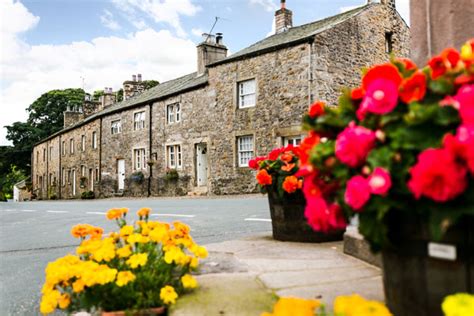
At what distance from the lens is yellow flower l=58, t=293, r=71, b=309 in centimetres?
219

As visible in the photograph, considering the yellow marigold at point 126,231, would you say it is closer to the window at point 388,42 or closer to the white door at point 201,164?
the white door at point 201,164

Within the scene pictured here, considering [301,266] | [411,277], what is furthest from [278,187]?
[411,277]

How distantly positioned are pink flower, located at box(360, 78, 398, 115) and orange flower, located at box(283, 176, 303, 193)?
2185 mm

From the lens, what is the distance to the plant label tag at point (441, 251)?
139 centimetres

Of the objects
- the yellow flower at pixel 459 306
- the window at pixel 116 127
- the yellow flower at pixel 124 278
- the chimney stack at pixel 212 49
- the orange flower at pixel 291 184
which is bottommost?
the yellow flower at pixel 124 278

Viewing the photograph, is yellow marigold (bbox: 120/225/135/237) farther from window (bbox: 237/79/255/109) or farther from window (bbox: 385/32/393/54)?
window (bbox: 385/32/393/54)

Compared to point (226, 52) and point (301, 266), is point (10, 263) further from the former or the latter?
point (226, 52)

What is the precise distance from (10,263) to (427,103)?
4903 millimetres

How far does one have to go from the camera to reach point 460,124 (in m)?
1.35

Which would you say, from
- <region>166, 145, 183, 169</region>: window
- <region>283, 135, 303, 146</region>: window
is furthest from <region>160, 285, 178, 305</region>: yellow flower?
<region>166, 145, 183, 169</region>: window

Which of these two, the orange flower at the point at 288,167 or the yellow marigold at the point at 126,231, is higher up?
the orange flower at the point at 288,167

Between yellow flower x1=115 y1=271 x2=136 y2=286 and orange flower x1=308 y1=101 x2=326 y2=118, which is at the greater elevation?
orange flower x1=308 y1=101 x2=326 y2=118

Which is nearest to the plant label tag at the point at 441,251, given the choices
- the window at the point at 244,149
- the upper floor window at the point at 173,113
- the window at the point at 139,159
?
the window at the point at 244,149

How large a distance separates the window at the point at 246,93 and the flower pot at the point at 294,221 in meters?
15.1
